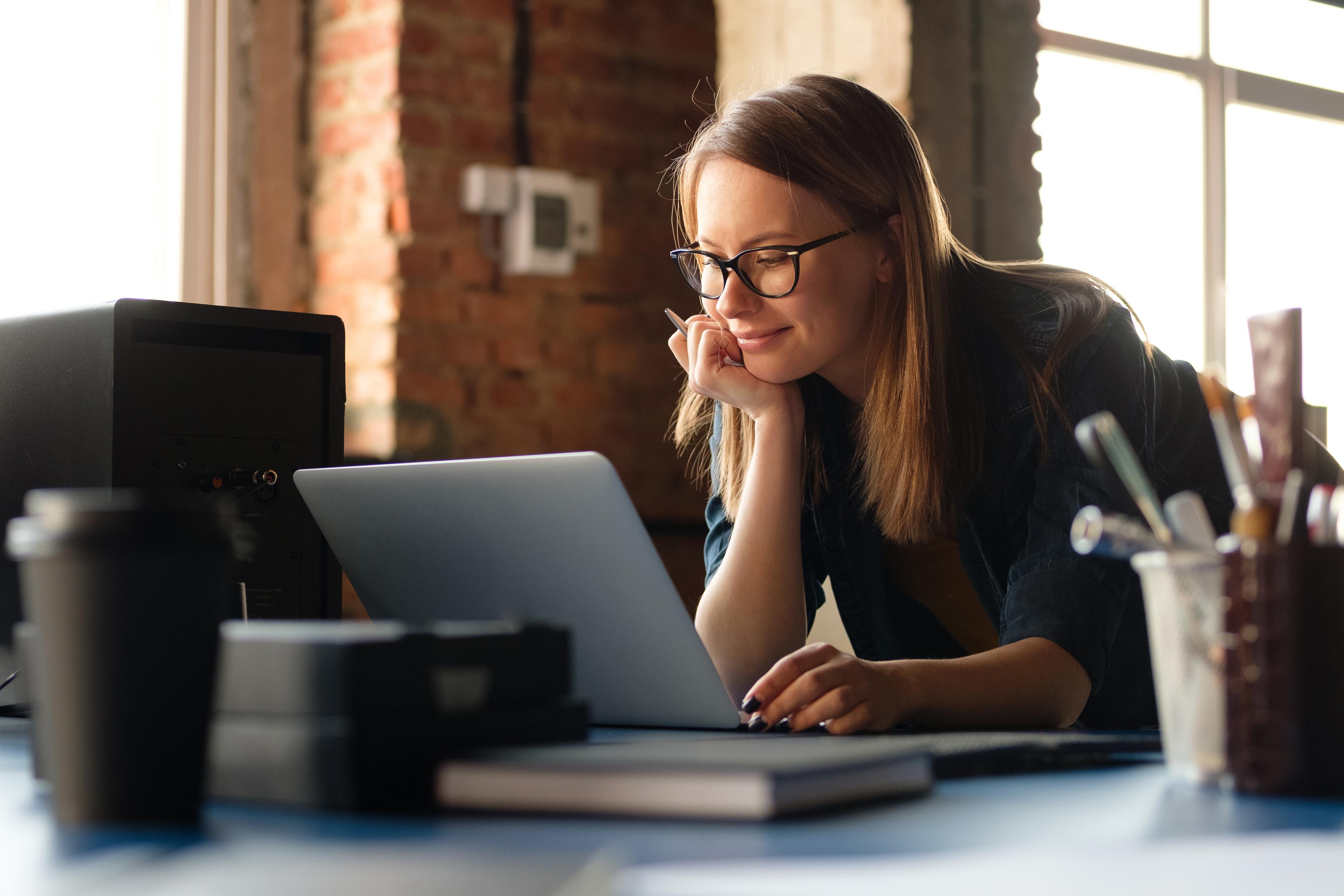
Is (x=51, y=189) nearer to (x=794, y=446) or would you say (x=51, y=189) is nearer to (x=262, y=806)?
(x=794, y=446)

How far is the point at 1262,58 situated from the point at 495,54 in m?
2.39

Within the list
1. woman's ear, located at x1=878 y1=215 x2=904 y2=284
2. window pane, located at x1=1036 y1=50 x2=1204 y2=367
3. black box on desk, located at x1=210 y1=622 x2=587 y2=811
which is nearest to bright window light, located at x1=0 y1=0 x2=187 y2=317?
woman's ear, located at x1=878 y1=215 x2=904 y2=284

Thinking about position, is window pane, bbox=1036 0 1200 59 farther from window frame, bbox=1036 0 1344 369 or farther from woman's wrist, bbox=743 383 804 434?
woman's wrist, bbox=743 383 804 434

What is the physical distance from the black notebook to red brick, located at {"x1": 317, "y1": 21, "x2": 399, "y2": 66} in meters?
2.31

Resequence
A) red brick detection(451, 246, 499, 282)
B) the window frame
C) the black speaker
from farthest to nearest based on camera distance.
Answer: the window frame, red brick detection(451, 246, 499, 282), the black speaker

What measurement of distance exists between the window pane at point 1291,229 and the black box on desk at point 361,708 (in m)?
3.61

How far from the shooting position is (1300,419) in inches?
26.1

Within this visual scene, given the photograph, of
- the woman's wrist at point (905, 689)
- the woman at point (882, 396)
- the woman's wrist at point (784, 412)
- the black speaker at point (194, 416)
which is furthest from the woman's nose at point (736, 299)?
the woman's wrist at point (905, 689)

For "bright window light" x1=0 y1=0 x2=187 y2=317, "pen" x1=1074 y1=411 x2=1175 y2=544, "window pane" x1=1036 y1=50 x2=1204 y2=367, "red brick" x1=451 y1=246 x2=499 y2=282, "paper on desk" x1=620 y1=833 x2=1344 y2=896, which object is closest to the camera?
"paper on desk" x1=620 y1=833 x2=1344 y2=896

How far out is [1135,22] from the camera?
12.3 ft

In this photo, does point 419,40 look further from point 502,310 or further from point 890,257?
point 890,257

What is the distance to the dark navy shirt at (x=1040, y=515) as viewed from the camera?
1181mm

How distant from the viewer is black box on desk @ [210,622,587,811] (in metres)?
0.61

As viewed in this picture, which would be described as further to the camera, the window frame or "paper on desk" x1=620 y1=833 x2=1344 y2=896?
the window frame
